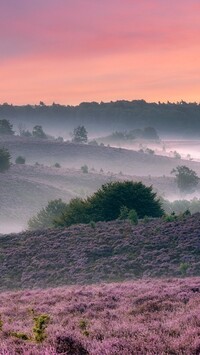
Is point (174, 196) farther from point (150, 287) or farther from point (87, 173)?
point (150, 287)

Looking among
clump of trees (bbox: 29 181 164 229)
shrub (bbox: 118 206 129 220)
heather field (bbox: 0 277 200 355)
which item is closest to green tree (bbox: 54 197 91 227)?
clump of trees (bbox: 29 181 164 229)

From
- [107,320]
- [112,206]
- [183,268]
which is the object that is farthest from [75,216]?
[107,320]

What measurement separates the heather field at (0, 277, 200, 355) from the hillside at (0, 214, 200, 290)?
5.27m

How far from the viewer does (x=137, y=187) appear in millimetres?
48562

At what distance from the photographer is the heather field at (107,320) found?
10.6 m

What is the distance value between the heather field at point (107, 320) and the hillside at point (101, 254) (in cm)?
527

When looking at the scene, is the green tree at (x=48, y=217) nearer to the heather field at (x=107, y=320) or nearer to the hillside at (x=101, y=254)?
the hillside at (x=101, y=254)

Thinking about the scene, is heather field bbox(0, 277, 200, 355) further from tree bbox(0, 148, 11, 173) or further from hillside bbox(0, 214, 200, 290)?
tree bbox(0, 148, 11, 173)

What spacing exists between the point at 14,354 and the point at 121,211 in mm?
34947

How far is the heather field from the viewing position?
34.9ft

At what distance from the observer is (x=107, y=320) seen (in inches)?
649

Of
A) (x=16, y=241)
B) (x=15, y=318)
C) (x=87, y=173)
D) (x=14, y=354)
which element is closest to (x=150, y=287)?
(x=15, y=318)

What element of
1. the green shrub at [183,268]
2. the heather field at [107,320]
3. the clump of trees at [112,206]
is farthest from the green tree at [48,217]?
the heather field at [107,320]

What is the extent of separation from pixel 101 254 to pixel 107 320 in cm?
1887
